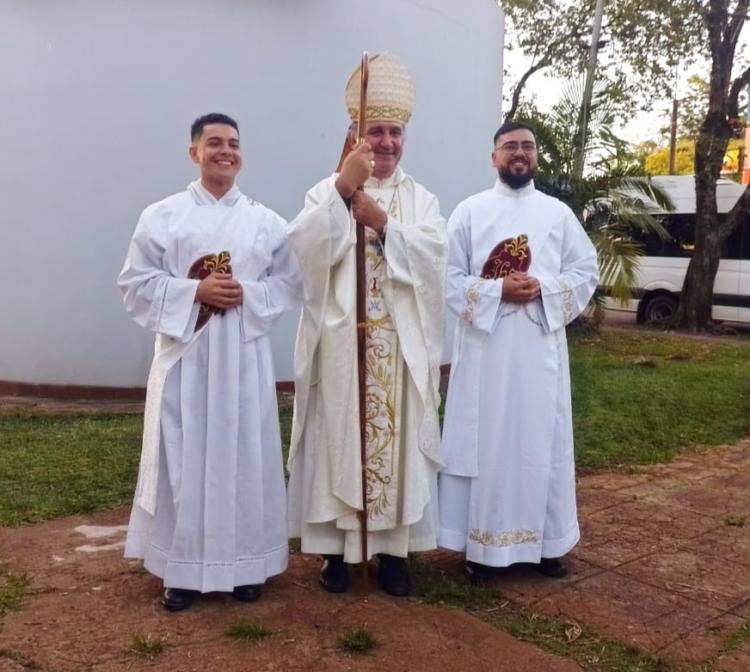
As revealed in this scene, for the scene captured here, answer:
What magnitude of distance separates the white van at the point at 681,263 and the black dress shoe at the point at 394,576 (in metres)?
12.5

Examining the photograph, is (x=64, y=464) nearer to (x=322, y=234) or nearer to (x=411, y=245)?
(x=322, y=234)

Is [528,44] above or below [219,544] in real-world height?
above

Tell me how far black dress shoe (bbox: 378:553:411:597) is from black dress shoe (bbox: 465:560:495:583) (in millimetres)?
326

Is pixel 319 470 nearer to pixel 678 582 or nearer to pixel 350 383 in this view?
pixel 350 383

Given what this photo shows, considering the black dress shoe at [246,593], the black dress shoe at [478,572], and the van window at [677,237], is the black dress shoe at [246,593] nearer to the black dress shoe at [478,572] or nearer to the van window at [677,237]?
the black dress shoe at [478,572]

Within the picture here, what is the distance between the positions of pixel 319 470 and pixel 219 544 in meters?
0.51

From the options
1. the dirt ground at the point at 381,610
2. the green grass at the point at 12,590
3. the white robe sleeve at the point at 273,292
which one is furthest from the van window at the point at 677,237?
the green grass at the point at 12,590

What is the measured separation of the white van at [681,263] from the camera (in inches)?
631

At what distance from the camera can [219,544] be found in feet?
12.1

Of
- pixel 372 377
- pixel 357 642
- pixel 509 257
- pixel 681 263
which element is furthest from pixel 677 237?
pixel 357 642

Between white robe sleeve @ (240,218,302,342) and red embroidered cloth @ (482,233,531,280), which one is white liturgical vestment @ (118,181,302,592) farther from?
red embroidered cloth @ (482,233,531,280)

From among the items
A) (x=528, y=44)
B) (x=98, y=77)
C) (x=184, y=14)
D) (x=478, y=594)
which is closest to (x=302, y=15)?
(x=184, y=14)

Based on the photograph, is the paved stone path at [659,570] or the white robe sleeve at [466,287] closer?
the paved stone path at [659,570]

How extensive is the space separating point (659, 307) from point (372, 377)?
14.7 meters
